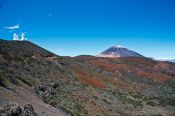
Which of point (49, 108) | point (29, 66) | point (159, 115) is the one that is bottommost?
point (159, 115)

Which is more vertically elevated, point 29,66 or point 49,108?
point 29,66

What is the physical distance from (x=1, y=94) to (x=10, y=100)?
133 centimetres

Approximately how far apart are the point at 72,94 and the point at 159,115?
1527cm

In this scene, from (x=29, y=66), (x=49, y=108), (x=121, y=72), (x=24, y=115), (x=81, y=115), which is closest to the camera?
(x=24, y=115)

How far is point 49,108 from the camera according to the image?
3238 cm

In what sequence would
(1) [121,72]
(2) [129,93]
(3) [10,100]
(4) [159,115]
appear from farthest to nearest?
1. (1) [121,72]
2. (2) [129,93]
3. (4) [159,115]
4. (3) [10,100]

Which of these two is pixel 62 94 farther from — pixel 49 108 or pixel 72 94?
pixel 49 108

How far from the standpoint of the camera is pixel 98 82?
Answer: 67.4 meters

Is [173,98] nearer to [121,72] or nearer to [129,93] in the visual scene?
[129,93]

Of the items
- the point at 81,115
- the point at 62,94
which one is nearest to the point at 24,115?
the point at 81,115

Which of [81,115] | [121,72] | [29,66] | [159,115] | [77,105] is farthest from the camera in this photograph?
[121,72]

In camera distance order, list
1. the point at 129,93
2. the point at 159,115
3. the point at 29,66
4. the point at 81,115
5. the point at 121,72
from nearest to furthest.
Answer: the point at 81,115
the point at 159,115
the point at 29,66
the point at 129,93
the point at 121,72

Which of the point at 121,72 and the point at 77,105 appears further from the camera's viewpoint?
the point at 121,72

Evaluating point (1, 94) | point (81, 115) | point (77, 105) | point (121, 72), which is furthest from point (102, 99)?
point (121, 72)
